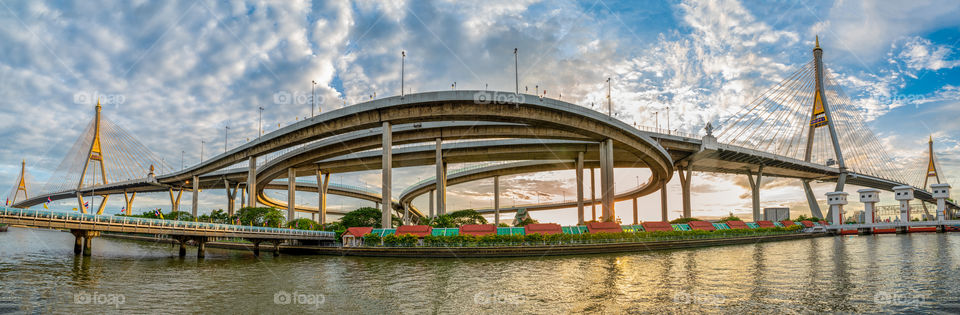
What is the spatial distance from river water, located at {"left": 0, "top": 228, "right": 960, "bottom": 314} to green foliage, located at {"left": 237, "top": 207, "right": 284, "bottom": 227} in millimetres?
32061

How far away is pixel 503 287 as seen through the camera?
945 inches

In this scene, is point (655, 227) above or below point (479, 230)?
below

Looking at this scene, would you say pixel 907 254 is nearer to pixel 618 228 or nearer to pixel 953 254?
pixel 953 254

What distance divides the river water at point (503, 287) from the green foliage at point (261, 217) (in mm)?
32061

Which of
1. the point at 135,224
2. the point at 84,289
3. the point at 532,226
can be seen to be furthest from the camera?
the point at 532,226

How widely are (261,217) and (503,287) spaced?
58.4 meters

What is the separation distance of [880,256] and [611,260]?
66.0 ft

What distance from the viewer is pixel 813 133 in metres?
96.8

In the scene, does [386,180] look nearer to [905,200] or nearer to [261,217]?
[261,217]

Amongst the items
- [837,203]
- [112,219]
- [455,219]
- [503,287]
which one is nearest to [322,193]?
[455,219]

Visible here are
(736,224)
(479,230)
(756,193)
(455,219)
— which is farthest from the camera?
(756,193)

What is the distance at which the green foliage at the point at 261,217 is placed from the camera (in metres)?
68.8

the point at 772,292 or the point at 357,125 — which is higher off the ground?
the point at 357,125

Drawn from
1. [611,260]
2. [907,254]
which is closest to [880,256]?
[907,254]
